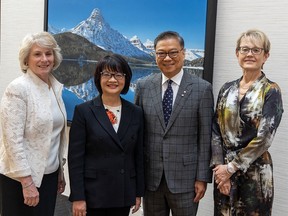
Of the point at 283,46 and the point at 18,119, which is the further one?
the point at 283,46

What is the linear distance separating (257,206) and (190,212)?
1.12 ft

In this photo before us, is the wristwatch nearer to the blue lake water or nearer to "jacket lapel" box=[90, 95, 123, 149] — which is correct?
"jacket lapel" box=[90, 95, 123, 149]

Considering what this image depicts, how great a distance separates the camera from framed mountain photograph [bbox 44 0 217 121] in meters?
2.24

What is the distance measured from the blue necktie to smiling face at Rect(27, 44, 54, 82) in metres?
0.60

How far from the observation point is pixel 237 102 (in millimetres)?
1633

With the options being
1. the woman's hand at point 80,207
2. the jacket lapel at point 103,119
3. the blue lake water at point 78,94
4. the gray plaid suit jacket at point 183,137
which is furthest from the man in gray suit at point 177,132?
the blue lake water at point 78,94

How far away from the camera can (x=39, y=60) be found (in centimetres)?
→ 177

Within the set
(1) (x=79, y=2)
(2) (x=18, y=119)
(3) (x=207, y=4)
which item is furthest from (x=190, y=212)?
(1) (x=79, y=2)

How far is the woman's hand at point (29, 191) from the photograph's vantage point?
66.9 inches

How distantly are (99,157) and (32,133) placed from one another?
13.4 inches

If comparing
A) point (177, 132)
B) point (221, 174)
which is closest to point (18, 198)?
point (177, 132)

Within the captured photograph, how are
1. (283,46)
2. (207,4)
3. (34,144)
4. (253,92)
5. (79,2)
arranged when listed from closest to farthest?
(253,92) < (34,144) < (283,46) < (207,4) < (79,2)

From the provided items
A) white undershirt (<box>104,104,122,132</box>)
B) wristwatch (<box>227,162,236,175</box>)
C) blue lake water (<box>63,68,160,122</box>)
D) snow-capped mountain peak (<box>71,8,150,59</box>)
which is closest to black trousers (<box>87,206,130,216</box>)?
white undershirt (<box>104,104,122,132</box>)

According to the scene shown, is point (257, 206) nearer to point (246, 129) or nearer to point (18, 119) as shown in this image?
point (246, 129)
